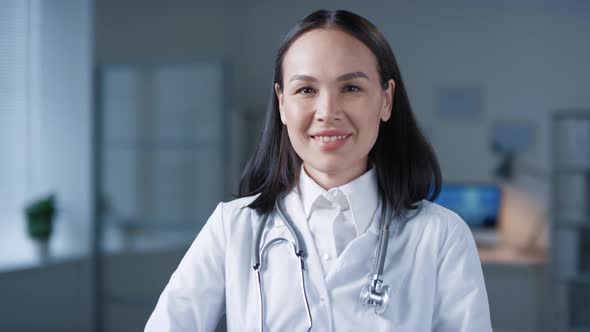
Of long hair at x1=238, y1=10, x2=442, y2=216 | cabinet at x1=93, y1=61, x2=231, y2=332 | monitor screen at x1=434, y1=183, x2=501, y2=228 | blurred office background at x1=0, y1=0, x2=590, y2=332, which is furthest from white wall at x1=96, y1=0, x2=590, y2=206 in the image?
long hair at x1=238, y1=10, x2=442, y2=216

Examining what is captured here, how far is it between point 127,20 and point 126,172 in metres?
0.95

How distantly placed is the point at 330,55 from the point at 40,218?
9.20 feet

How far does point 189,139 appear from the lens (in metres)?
3.78

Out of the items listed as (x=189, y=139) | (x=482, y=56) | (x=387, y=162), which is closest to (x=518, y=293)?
(x=482, y=56)

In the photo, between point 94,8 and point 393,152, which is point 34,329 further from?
point 393,152

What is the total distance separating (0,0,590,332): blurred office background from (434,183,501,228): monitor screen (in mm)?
11

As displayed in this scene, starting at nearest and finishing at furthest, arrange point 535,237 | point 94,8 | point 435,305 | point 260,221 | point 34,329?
point 435,305 < point 260,221 < point 34,329 < point 94,8 < point 535,237

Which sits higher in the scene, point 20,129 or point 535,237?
point 20,129

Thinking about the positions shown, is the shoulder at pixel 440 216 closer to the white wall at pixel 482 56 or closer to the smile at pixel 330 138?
the smile at pixel 330 138

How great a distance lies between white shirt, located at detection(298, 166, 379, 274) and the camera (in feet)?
3.41

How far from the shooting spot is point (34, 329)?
10.6 feet

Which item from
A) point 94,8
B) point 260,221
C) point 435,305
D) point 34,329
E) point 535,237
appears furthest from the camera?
point 535,237

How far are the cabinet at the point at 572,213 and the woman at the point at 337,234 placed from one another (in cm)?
320

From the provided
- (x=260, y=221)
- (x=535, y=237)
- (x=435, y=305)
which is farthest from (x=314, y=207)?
(x=535, y=237)
